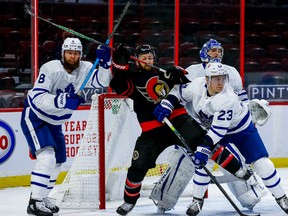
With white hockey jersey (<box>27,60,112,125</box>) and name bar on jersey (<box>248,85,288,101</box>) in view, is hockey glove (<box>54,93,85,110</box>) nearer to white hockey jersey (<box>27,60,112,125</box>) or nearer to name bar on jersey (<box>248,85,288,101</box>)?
white hockey jersey (<box>27,60,112,125</box>)

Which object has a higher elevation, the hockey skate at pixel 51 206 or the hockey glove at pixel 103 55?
the hockey glove at pixel 103 55

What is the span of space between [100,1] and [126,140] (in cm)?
189

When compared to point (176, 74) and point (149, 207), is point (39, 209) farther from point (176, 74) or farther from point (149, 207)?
point (176, 74)

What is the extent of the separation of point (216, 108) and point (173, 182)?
0.66m

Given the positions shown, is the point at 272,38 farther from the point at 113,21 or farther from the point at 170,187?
the point at 170,187

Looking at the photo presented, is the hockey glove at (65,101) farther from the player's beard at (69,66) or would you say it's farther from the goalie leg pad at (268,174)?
the goalie leg pad at (268,174)

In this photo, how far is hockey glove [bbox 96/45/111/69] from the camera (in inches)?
265

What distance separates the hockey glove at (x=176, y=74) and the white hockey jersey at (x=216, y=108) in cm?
4

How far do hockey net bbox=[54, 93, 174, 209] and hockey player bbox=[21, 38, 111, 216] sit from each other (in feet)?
1.22

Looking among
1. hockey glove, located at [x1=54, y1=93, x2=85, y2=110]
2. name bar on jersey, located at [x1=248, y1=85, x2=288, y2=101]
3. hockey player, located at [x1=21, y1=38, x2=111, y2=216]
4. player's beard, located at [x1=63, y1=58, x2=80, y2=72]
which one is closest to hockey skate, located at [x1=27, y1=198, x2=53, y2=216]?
hockey player, located at [x1=21, y1=38, x2=111, y2=216]

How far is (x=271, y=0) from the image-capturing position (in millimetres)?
10297

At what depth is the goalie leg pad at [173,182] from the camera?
6926 millimetres

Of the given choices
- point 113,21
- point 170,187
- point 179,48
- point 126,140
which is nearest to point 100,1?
point 113,21

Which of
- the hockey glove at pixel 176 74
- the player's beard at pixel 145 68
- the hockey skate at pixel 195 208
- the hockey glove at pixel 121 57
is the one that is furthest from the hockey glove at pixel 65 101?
the hockey skate at pixel 195 208
